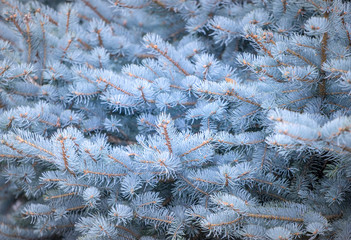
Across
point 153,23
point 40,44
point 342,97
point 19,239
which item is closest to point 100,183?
point 19,239

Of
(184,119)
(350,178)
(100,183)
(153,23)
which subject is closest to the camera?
(350,178)

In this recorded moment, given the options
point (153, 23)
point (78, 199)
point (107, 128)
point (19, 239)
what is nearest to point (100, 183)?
point (78, 199)

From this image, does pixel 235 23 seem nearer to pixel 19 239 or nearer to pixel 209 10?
pixel 209 10

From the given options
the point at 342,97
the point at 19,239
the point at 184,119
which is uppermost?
the point at 342,97

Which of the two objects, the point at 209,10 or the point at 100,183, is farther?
the point at 209,10

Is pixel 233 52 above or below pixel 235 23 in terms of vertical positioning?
below

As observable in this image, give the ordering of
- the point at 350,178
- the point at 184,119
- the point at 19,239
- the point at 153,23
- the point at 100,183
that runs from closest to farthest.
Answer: the point at 350,178 < the point at 100,183 < the point at 184,119 < the point at 19,239 < the point at 153,23

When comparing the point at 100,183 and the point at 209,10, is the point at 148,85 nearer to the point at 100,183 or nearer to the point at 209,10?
the point at 100,183
